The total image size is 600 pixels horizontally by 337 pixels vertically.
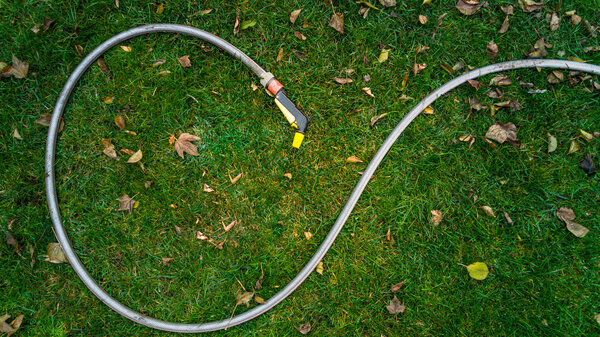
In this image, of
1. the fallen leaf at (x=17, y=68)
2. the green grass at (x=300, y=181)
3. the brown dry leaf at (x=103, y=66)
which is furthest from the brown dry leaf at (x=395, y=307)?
the fallen leaf at (x=17, y=68)

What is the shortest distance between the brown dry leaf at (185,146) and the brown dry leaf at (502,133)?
7.43ft

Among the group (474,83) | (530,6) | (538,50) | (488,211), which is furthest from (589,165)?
(530,6)

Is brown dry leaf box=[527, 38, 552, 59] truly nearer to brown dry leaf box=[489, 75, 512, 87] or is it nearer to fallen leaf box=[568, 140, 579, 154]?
brown dry leaf box=[489, 75, 512, 87]

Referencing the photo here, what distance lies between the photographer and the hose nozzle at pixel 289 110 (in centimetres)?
240

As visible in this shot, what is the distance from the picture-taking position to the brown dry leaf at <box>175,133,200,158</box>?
2447 mm

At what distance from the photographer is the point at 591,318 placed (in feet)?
7.84

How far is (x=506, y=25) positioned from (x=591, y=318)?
2.32 m

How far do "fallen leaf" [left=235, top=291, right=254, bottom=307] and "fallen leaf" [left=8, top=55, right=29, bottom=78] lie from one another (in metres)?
2.40

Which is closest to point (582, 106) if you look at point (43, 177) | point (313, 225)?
point (313, 225)

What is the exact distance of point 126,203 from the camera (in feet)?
8.03

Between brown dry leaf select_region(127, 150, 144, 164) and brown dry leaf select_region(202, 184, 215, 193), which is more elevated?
brown dry leaf select_region(127, 150, 144, 164)

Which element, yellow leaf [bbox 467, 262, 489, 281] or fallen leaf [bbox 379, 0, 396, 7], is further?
fallen leaf [bbox 379, 0, 396, 7]

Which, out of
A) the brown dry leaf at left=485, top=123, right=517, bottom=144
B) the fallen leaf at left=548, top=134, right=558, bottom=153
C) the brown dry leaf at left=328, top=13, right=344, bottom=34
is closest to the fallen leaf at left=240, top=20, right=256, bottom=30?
the brown dry leaf at left=328, top=13, right=344, bottom=34

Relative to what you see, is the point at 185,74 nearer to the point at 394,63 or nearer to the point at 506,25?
the point at 394,63
